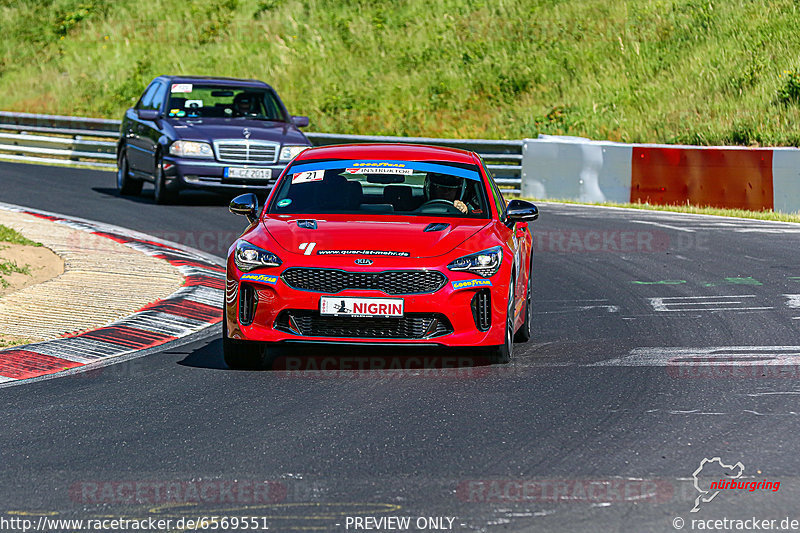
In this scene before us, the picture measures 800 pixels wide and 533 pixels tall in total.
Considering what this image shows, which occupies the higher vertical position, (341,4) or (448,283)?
(341,4)

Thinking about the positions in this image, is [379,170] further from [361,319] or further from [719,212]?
[719,212]

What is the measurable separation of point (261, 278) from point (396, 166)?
1808 mm

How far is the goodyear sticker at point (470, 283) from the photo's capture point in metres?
8.47

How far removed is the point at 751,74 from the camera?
3100cm

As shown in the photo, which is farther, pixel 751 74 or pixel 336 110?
pixel 336 110

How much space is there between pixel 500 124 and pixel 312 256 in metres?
24.2

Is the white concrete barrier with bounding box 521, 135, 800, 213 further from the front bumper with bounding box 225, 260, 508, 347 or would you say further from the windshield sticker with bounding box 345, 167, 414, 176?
the front bumper with bounding box 225, 260, 508, 347

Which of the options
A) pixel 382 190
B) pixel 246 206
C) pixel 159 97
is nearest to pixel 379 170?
pixel 382 190

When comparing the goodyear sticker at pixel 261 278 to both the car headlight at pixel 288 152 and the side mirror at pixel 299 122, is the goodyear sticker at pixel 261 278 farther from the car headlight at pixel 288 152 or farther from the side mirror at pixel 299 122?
the side mirror at pixel 299 122

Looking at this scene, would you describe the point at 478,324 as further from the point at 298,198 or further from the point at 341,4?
the point at 341,4

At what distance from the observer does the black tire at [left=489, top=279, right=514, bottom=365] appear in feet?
28.7

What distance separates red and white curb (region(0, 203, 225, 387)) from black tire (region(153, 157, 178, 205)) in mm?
5668

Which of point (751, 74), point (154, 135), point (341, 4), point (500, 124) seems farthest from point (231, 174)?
point (341, 4)

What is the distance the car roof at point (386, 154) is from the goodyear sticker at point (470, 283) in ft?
5.86
